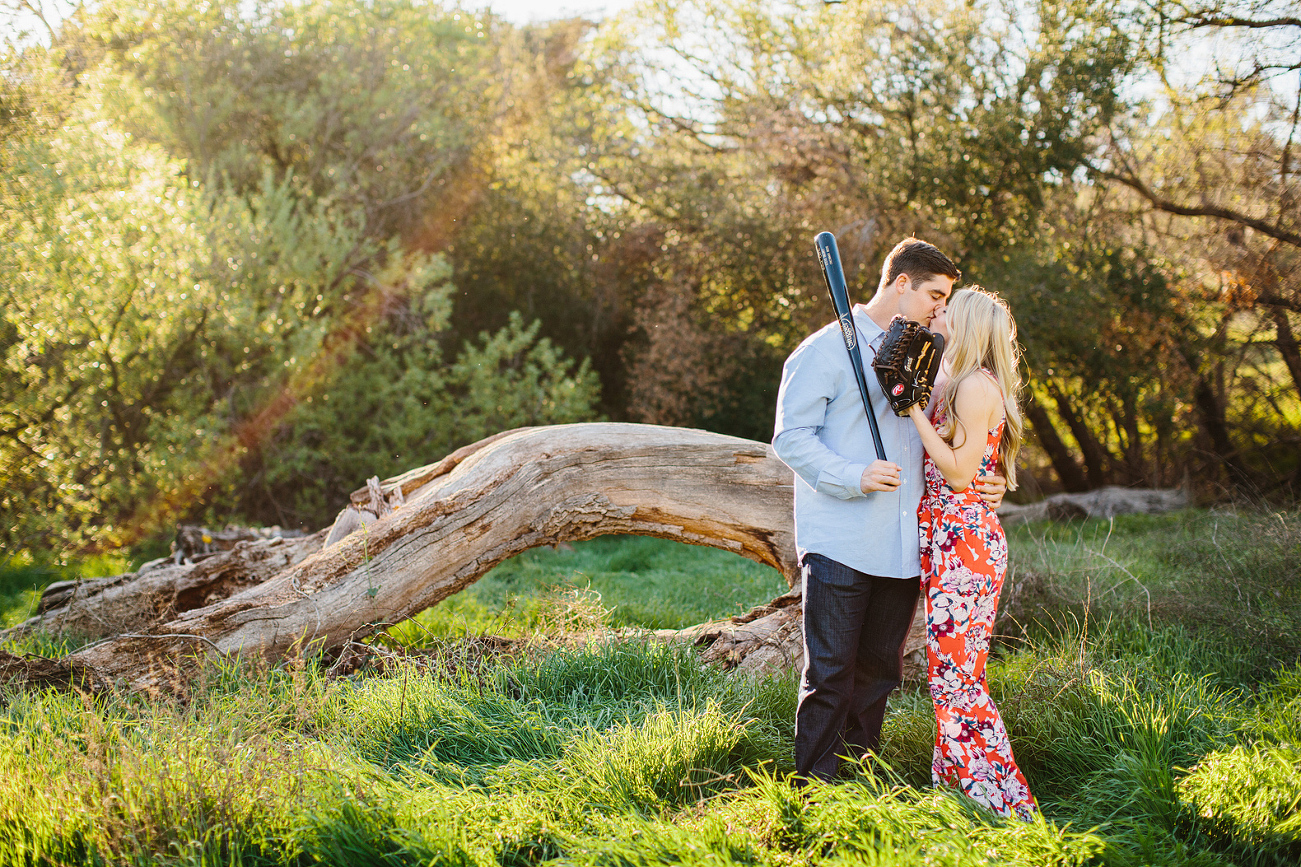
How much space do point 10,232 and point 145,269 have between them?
116 cm

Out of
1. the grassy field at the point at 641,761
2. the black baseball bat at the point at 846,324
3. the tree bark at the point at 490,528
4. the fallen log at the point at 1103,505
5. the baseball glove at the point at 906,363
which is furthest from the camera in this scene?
the fallen log at the point at 1103,505

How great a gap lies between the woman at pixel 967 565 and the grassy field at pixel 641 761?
20 cm

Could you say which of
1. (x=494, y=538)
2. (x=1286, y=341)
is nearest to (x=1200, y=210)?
(x=1286, y=341)

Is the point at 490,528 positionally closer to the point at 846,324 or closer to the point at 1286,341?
the point at 846,324

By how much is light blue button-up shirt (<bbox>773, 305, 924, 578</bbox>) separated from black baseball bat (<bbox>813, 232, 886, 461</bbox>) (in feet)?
0.12

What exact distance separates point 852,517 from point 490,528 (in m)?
2.31

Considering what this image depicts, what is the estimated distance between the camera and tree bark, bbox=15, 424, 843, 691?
14.3ft

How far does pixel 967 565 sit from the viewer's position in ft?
9.86

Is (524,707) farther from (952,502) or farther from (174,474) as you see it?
(174,474)

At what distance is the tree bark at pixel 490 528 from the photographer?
14.3ft

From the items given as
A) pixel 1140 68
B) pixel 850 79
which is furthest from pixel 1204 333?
pixel 850 79

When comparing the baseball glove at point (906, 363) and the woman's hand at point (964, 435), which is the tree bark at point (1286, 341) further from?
the baseball glove at point (906, 363)

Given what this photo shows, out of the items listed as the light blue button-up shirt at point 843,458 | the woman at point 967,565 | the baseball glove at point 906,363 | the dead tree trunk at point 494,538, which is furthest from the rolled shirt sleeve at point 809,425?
the dead tree trunk at point 494,538

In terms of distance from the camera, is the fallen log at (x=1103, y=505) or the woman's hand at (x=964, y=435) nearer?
the woman's hand at (x=964, y=435)
